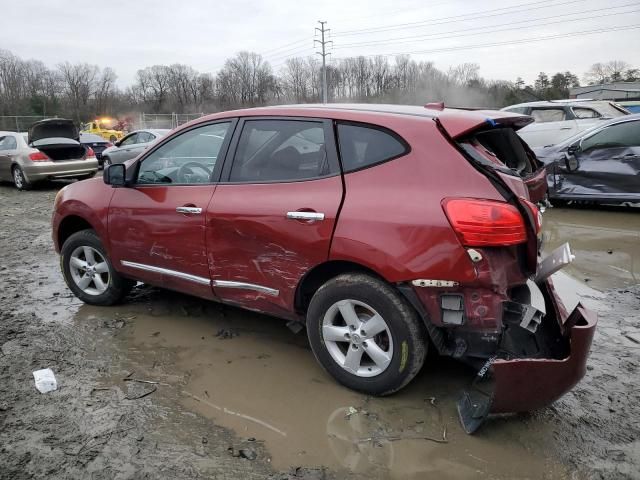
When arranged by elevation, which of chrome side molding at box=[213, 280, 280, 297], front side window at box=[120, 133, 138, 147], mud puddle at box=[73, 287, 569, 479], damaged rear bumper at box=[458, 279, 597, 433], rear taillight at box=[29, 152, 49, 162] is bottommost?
mud puddle at box=[73, 287, 569, 479]

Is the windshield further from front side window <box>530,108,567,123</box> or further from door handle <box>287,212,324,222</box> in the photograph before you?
door handle <box>287,212,324,222</box>

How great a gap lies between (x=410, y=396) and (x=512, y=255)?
101 centimetres

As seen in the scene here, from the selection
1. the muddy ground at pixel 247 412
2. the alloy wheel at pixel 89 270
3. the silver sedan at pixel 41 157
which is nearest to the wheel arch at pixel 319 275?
the muddy ground at pixel 247 412

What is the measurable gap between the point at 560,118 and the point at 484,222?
34.5ft

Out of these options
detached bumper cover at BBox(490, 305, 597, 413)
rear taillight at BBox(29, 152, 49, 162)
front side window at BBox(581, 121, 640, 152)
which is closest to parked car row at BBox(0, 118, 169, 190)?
rear taillight at BBox(29, 152, 49, 162)

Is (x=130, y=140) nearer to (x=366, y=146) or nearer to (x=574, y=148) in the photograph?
(x=574, y=148)

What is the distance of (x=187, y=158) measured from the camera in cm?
386

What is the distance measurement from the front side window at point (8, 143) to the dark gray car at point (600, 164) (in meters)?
12.5

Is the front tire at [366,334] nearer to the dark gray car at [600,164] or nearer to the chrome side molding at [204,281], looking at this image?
the chrome side molding at [204,281]

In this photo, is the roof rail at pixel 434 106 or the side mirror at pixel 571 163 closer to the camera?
the roof rail at pixel 434 106

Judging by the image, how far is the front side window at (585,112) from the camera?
11475 mm

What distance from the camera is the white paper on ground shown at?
312 centimetres

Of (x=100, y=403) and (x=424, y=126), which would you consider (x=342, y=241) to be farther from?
(x=100, y=403)

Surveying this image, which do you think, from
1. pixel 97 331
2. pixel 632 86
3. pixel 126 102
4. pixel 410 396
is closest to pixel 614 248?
pixel 410 396
